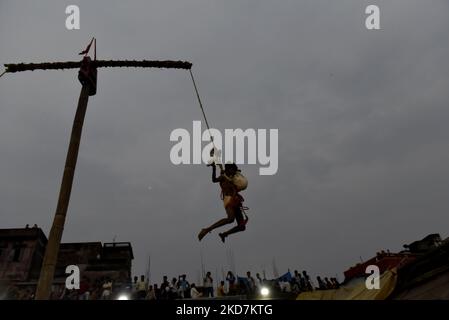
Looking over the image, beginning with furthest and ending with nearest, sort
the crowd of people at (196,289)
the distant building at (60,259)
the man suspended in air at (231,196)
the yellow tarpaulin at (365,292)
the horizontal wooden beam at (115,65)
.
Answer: the distant building at (60,259), the crowd of people at (196,289), the horizontal wooden beam at (115,65), the yellow tarpaulin at (365,292), the man suspended in air at (231,196)

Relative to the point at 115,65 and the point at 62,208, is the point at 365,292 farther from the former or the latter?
the point at 115,65

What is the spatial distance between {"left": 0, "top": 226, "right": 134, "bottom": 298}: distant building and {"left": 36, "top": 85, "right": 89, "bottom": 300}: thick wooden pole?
70.5 feet

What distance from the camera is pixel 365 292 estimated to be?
369 inches

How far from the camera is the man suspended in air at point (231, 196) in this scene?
698 centimetres

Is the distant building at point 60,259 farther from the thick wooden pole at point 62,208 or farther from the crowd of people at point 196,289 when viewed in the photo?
the thick wooden pole at point 62,208

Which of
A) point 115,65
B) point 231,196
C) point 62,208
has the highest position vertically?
point 115,65

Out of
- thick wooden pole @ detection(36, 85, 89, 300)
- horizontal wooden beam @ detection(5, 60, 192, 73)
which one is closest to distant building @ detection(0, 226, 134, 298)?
horizontal wooden beam @ detection(5, 60, 192, 73)

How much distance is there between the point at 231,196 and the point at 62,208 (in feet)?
11.0

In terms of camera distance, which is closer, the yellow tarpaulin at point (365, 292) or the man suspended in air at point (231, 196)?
the man suspended in air at point (231, 196)

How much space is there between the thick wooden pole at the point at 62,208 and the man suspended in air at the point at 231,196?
9.12 feet

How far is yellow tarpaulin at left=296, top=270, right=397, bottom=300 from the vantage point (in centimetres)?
756

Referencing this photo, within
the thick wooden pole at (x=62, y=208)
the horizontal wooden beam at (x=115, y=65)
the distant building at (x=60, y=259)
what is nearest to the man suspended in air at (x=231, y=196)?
the thick wooden pole at (x=62, y=208)

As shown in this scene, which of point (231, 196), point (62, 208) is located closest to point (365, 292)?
point (231, 196)
